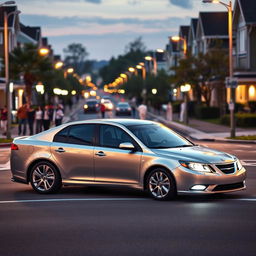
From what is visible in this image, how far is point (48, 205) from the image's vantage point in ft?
39.4

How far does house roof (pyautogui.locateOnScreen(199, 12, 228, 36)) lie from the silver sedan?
5977 cm

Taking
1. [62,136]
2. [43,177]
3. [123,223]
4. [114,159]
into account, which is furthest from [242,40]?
[123,223]

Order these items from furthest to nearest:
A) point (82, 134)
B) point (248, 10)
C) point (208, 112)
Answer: point (208, 112), point (248, 10), point (82, 134)

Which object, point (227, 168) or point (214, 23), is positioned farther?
point (214, 23)

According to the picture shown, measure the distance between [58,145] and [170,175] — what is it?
7.98 ft

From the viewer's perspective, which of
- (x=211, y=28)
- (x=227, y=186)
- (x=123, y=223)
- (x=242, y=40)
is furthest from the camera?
(x=211, y=28)

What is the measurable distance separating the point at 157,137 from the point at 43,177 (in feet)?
7.62

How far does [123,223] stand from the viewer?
10.1 metres

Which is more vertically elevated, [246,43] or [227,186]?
[246,43]

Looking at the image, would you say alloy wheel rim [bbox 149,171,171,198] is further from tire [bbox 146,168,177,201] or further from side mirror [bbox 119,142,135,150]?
side mirror [bbox 119,142,135,150]

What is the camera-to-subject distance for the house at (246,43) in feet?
185

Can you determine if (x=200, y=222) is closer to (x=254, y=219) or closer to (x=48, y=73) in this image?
(x=254, y=219)

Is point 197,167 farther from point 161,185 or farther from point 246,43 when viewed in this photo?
point 246,43

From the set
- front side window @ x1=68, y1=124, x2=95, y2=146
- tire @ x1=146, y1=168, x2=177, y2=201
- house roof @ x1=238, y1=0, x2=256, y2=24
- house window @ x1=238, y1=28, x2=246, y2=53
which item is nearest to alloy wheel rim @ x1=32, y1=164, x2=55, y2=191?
front side window @ x1=68, y1=124, x2=95, y2=146
